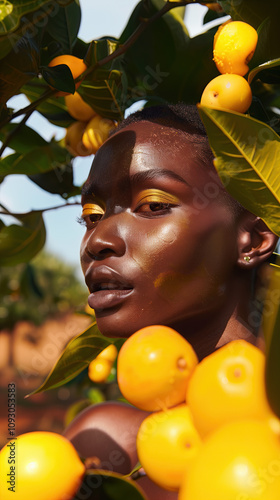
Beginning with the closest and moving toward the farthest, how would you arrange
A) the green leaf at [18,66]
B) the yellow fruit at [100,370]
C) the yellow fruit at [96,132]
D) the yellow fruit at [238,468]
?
1. the yellow fruit at [238,468]
2. the green leaf at [18,66]
3. the yellow fruit at [96,132]
4. the yellow fruit at [100,370]

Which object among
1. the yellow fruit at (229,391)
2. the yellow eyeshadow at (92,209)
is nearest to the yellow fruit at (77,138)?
the yellow eyeshadow at (92,209)

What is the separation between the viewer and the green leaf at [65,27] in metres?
0.92

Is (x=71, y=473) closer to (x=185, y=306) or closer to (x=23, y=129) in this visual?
(x=185, y=306)

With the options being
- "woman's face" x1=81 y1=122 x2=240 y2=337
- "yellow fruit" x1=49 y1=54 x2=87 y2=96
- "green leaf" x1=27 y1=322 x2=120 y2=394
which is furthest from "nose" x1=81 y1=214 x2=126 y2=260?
"yellow fruit" x1=49 y1=54 x2=87 y2=96

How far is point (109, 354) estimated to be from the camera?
122 centimetres

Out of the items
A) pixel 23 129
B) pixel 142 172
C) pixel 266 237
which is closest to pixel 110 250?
pixel 142 172

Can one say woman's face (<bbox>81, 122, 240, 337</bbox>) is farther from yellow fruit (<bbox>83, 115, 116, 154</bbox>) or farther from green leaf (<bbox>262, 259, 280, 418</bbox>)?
green leaf (<bbox>262, 259, 280, 418</bbox>)

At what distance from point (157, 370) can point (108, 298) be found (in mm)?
268

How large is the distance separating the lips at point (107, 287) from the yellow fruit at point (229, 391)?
0.28m

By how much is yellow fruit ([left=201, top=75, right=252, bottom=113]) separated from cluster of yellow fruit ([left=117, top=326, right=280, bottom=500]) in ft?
1.11

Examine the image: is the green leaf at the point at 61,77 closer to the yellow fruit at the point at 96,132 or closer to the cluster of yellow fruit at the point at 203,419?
the yellow fruit at the point at 96,132

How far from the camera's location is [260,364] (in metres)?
0.50

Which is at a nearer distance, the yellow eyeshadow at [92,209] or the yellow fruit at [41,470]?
the yellow fruit at [41,470]

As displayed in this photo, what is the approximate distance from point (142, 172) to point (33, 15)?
272mm
